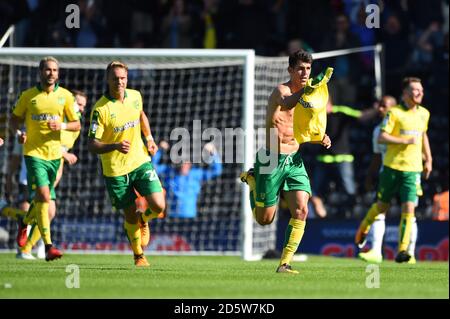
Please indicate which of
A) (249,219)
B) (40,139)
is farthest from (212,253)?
(40,139)

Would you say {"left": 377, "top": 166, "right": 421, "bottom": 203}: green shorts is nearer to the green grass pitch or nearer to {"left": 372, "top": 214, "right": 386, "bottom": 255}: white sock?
{"left": 372, "top": 214, "right": 386, "bottom": 255}: white sock

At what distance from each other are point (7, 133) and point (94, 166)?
190 cm

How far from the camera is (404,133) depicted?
613 inches

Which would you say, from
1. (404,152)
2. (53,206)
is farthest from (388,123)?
(53,206)

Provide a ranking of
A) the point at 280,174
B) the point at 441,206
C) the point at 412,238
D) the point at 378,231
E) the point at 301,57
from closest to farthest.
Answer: the point at 301,57 → the point at 280,174 → the point at 412,238 → the point at 378,231 → the point at 441,206

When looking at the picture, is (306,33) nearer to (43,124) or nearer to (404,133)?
(404,133)

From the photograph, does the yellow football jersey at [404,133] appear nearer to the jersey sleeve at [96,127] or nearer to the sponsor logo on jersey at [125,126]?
the sponsor logo on jersey at [125,126]

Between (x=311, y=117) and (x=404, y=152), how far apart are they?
381cm

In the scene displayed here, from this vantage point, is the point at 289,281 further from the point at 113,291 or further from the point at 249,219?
the point at 249,219

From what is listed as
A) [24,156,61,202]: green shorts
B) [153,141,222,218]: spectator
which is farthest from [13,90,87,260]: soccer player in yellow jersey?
[153,141,222,218]: spectator

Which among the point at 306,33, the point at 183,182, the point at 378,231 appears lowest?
the point at 378,231

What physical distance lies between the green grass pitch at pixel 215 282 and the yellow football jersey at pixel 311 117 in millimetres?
1407

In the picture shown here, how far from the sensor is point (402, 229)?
1530cm

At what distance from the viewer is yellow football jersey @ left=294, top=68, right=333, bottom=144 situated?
38.5 feet
